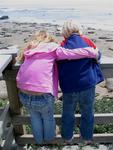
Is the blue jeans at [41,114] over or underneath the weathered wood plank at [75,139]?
over

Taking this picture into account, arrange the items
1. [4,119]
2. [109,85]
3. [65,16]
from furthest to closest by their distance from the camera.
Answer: [65,16] < [109,85] < [4,119]

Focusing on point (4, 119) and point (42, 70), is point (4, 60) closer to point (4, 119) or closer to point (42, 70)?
point (42, 70)

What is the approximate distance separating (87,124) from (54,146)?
105cm

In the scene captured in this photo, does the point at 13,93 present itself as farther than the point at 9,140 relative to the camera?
No

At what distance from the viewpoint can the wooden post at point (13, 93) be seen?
14.3 ft

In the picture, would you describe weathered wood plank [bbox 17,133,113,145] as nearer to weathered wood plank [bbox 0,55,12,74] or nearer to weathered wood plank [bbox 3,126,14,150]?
weathered wood plank [bbox 3,126,14,150]

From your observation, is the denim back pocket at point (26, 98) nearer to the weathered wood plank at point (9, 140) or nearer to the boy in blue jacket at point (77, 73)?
the boy in blue jacket at point (77, 73)

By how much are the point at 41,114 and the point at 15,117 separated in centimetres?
66

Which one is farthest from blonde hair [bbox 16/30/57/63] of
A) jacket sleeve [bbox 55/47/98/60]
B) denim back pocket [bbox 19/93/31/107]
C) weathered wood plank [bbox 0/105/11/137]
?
weathered wood plank [bbox 0/105/11/137]

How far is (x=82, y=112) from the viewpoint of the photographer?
4.20 meters

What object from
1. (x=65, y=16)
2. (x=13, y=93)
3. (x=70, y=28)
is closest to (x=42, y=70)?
(x=70, y=28)

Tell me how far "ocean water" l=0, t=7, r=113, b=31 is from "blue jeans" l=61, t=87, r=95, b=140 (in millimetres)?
21392

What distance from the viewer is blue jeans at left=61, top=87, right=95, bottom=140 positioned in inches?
159

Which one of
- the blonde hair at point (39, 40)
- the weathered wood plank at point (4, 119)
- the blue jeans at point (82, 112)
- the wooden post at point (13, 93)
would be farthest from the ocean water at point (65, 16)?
the blonde hair at point (39, 40)
